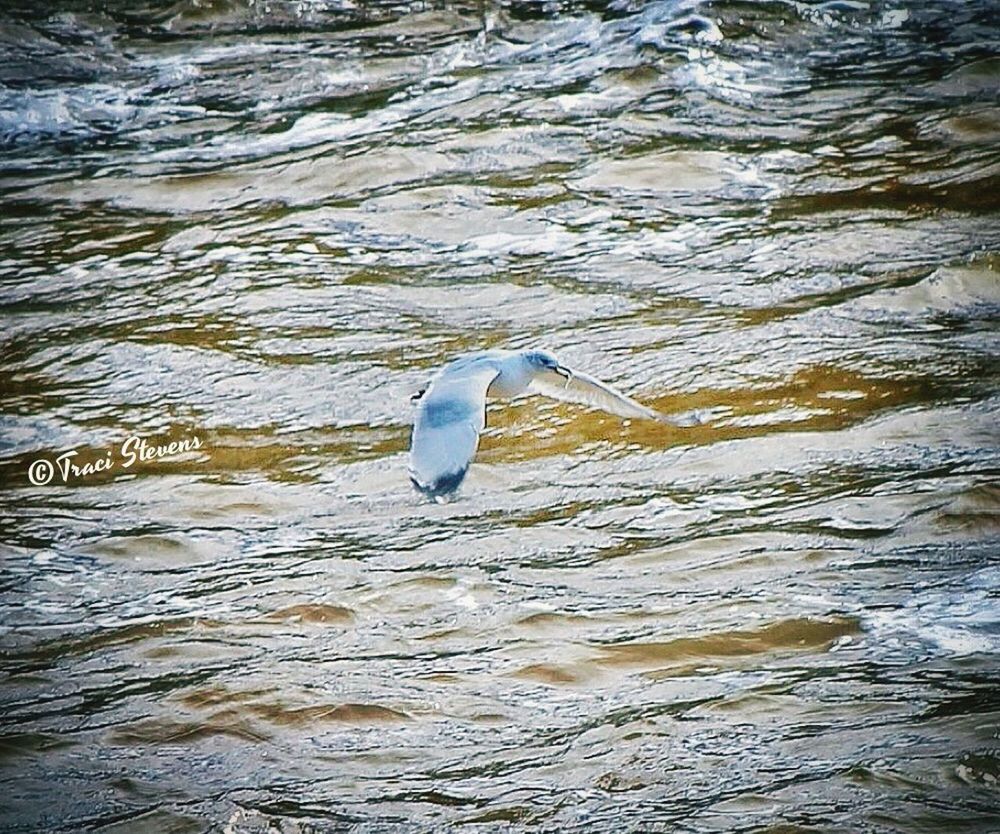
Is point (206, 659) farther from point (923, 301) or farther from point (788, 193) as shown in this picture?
point (788, 193)

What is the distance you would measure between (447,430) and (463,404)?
0.11 meters

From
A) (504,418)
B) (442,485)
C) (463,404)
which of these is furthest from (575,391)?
(442,485)

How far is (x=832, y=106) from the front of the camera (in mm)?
5402

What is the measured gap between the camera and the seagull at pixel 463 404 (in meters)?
2.68

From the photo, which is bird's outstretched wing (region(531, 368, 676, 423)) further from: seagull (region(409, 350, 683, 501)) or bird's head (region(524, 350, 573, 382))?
bird's head (region(524, 350, 573, 382))

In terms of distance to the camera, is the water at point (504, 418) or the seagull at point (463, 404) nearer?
the seagull at point (463, 404)

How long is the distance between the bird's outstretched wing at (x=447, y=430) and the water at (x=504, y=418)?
0.55 metres

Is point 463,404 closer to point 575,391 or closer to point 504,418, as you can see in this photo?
point 575,391

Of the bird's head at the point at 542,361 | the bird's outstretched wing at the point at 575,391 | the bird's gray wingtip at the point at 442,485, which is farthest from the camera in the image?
the bird's outstretched wing at the point at 575,391

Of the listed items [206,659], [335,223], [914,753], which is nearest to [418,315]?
[335,223]

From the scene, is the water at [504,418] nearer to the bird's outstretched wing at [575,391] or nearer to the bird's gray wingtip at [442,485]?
the bird's outstretched wing at [575,391]
